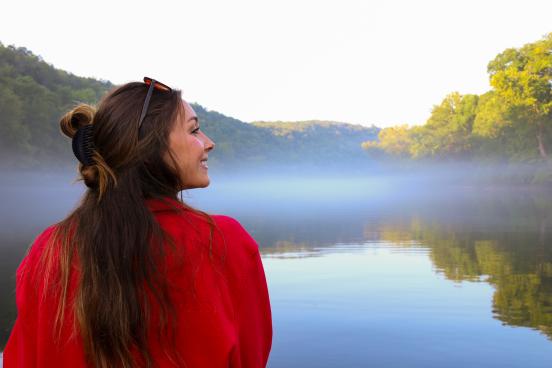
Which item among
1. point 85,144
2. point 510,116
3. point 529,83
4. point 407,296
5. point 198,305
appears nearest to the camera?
point 198,305

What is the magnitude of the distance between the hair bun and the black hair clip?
0.04 meters

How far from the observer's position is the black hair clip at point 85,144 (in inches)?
57.1

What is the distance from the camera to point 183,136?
1.50 metres

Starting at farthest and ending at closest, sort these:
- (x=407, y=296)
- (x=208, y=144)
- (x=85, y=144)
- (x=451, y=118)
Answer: (x=451, y=118) < (x=407, y=296) < (x=208, y=144) < (x=85, y=144)

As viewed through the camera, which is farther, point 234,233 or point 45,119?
point 45,119

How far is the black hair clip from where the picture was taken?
145cm

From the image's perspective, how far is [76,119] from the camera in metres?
1.54

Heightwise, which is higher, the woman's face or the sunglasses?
the sunglasses

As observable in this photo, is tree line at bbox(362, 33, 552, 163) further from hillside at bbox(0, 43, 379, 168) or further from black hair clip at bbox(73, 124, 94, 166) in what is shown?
black hair clip at bbox(73, 124, 94, 166)

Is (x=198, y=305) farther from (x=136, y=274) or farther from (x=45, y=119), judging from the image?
(x=45, y=119)

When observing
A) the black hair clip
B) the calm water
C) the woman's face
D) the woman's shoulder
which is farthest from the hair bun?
the calm water

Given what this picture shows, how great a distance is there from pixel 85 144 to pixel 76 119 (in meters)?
0.12

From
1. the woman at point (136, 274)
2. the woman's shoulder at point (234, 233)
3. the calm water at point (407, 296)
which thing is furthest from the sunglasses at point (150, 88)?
the calm water at point (407, 296)

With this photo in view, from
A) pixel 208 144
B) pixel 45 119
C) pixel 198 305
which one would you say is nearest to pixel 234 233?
pixel 198 305
